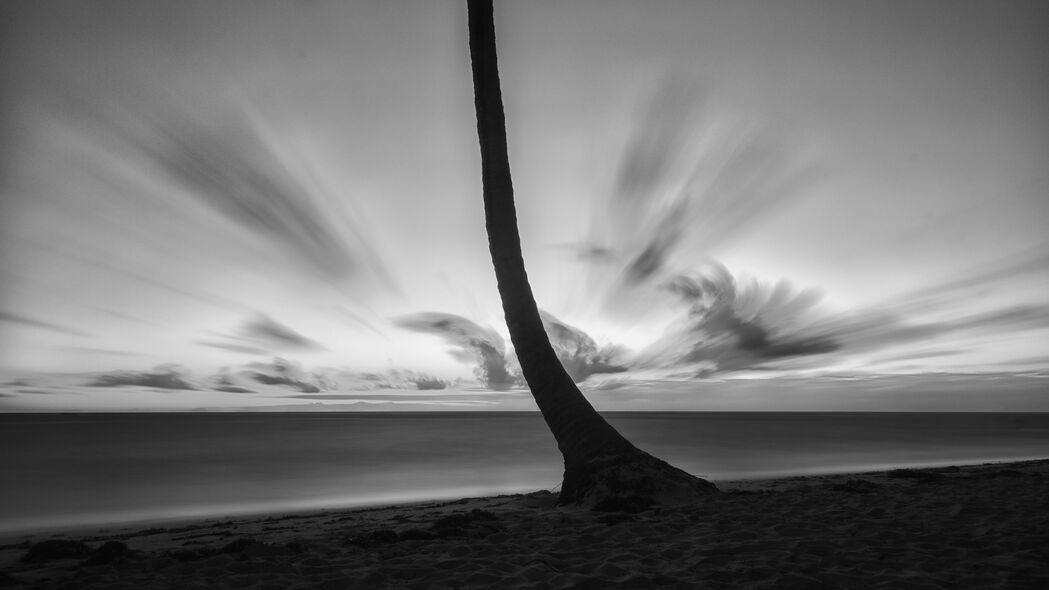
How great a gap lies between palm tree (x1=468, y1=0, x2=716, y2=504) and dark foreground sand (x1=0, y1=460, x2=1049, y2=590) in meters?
0.47

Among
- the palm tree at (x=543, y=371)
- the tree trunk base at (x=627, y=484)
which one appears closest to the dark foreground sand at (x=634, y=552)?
the tree trunk base at (x=627, y=484)

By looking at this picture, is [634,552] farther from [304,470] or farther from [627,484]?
[304,470]

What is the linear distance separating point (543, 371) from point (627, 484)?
1.74 meters

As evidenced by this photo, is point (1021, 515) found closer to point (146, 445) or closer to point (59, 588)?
point (59, 588)

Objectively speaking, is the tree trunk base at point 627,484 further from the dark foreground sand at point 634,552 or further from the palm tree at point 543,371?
the dark foreground sand at point 634,552

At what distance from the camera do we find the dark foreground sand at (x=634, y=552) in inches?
145

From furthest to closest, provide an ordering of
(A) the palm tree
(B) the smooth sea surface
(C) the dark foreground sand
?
(B) the smooth sea surface → (A) the palm tree → (C) the dark foreground sand

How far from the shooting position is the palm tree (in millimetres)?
6864

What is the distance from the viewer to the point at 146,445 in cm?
2884

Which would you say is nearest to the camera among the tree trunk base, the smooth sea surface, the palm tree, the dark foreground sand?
the dark foreground sand

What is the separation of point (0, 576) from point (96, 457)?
2318cm

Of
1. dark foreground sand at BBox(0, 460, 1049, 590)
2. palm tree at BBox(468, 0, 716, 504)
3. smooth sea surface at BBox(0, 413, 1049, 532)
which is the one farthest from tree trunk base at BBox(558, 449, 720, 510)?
smooth sea surface at BBox(0, 413, 1049, 532)

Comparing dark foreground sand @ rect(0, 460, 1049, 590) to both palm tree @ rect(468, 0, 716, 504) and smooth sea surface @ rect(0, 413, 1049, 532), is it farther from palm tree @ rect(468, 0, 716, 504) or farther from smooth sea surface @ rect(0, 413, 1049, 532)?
smooth sea surface @ rect(0, 413, 1049, 532)

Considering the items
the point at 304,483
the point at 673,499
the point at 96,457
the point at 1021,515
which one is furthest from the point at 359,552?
the point at 96,457
